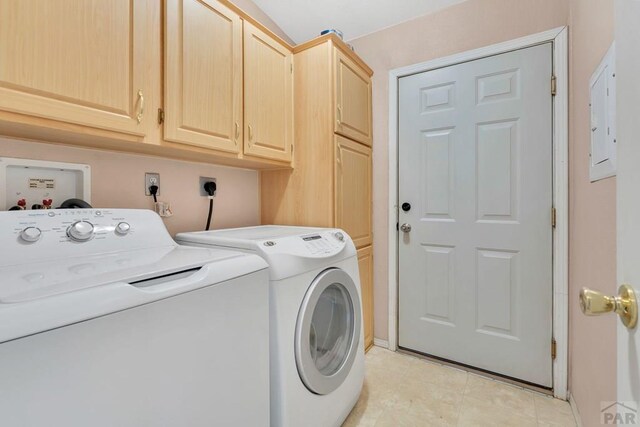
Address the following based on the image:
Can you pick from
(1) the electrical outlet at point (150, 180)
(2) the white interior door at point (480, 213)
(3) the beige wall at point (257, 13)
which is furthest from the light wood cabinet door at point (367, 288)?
(3) the beige wall at point (257, 13)

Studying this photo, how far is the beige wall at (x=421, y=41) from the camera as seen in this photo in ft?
5.63

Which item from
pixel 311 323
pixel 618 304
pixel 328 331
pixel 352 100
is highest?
pixel 352 100

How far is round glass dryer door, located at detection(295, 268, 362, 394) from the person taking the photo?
1121 mm

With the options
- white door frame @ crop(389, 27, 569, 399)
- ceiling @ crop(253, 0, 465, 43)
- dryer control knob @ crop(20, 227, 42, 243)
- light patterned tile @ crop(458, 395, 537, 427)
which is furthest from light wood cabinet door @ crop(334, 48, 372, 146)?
light patterned tile @ crop(458, 395, 537, 427)

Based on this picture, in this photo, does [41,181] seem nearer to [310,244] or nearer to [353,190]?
[310,244]

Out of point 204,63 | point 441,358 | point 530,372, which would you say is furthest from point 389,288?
point 204,63

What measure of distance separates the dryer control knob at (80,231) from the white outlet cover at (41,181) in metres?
0.27

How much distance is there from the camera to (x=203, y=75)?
51.0 inches

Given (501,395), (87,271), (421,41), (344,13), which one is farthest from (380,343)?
(344,13)

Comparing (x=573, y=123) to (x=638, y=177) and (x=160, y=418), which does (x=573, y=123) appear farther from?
(x=160, y=418)

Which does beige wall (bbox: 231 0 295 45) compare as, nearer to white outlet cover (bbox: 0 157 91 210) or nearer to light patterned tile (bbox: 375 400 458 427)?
white outlet cover (bbox: 0 157 91 210)

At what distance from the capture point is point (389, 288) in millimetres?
2186

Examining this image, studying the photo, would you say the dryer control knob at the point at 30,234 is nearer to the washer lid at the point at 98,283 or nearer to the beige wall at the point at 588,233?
the washer lid at the point at 98,283

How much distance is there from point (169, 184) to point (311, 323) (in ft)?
3.35
